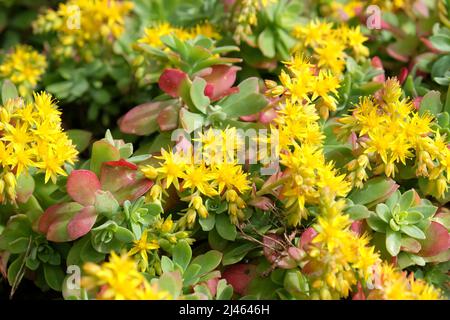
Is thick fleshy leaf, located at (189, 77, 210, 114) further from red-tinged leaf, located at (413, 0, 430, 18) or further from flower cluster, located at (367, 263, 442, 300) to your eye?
red-tinged leaf, located at (413, 0, 430, 18)

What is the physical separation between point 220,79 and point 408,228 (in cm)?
59

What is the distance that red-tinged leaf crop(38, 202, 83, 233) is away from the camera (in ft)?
4.60

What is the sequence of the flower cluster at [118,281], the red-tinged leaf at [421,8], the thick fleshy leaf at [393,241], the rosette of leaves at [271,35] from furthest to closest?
the red-tinged leaf at [421,8] < the rosette of leaves at [271,35] < the thick fleshy leaf at [393,241] < the flower cluster at [118,281]

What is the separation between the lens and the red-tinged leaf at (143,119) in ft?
5.28

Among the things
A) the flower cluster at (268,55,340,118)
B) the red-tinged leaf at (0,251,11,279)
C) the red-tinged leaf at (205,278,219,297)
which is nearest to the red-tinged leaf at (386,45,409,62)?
the flower cluster at (268,55,340,118)

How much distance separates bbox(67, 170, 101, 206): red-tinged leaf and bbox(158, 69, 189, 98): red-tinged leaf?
1.05ft

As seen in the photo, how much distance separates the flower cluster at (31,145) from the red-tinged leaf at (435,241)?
770 millimetres

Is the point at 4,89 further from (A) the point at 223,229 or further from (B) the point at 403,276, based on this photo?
(B) the point at 403,276

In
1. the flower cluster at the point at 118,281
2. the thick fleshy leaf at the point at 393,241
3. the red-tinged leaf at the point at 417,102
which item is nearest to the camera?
the flower cluster at the point at 118,281

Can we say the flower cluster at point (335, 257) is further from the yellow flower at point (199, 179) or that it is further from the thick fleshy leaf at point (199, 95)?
the thick fleshy leaf at point (199, 95)

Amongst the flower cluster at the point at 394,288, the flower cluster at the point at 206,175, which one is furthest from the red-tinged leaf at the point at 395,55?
the flower cluster at the point at 394,288

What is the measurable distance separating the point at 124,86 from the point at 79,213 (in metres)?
0.65

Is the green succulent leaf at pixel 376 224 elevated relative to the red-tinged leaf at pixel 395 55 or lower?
lower
